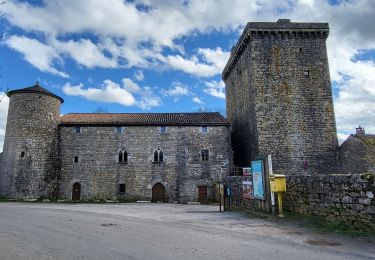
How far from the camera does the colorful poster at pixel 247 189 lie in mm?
14587

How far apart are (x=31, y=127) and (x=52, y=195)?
632 cm

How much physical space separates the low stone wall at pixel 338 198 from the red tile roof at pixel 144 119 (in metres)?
17.8

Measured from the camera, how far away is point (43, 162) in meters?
26.9

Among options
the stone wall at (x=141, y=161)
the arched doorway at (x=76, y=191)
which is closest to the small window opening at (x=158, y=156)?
the stone wall at (x=141, y=161)

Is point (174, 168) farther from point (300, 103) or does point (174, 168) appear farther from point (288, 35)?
point (288, 35)

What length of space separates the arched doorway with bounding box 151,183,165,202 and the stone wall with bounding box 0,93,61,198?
8.93m

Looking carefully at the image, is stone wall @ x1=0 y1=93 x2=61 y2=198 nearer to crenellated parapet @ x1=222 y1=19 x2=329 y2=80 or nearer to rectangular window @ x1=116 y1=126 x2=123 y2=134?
rectangular window @ x1=116 y1=126 x2=123 y2=134

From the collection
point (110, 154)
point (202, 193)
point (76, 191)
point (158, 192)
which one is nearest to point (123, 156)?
point (110, 154)

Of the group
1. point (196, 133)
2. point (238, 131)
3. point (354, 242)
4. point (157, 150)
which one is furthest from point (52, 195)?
point (354, 242)

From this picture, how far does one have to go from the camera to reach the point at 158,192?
27.7m

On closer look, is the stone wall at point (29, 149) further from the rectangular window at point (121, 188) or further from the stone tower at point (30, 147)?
the rectangular window at point (121, 188)

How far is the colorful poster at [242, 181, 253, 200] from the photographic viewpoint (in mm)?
14587

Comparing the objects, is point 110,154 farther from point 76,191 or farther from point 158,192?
point 158,192

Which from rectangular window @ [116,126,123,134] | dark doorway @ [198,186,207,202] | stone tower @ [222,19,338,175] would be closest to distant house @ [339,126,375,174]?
stone tower @ [222,19,338,175]
